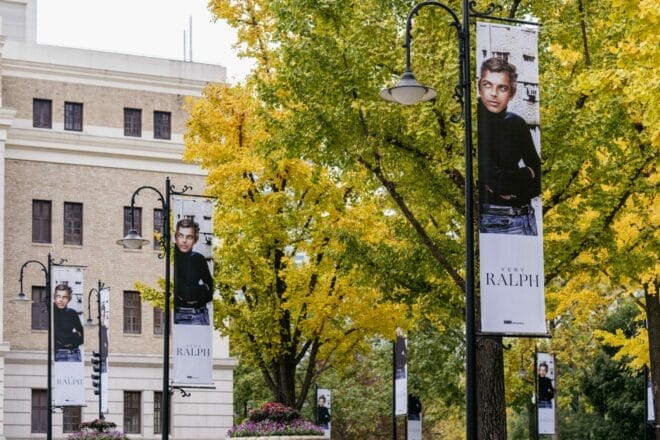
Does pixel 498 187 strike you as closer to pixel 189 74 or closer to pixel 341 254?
pixel 341 254

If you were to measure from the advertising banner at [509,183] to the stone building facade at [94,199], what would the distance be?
32.9 metres

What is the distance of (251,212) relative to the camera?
1289 inches

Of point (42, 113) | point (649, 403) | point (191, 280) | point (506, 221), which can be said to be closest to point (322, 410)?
point (649, 403)

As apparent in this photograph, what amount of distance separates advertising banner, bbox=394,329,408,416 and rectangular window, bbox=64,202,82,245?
20344 mm

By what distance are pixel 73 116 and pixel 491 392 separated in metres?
31.7

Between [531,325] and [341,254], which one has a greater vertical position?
[341,254]

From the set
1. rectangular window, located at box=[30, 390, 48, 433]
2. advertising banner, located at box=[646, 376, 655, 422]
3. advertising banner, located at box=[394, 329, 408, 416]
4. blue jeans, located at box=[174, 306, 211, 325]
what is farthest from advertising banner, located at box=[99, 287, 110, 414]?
advertising banner, located at box=[646, 376, 655, 422]

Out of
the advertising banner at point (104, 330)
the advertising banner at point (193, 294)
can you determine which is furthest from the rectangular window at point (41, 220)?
the advertising banner at point (193, 294)

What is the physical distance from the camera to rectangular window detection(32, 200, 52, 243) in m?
48.3

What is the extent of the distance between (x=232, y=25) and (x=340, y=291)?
760 cm

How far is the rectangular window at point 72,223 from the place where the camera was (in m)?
48.8

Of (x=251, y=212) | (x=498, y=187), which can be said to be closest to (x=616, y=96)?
(x=498, y=187)

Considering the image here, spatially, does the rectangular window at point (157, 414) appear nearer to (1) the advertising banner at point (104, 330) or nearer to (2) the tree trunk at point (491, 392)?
(1) the advertising banner at point (104, 330)

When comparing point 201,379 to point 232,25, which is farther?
point 232,25
